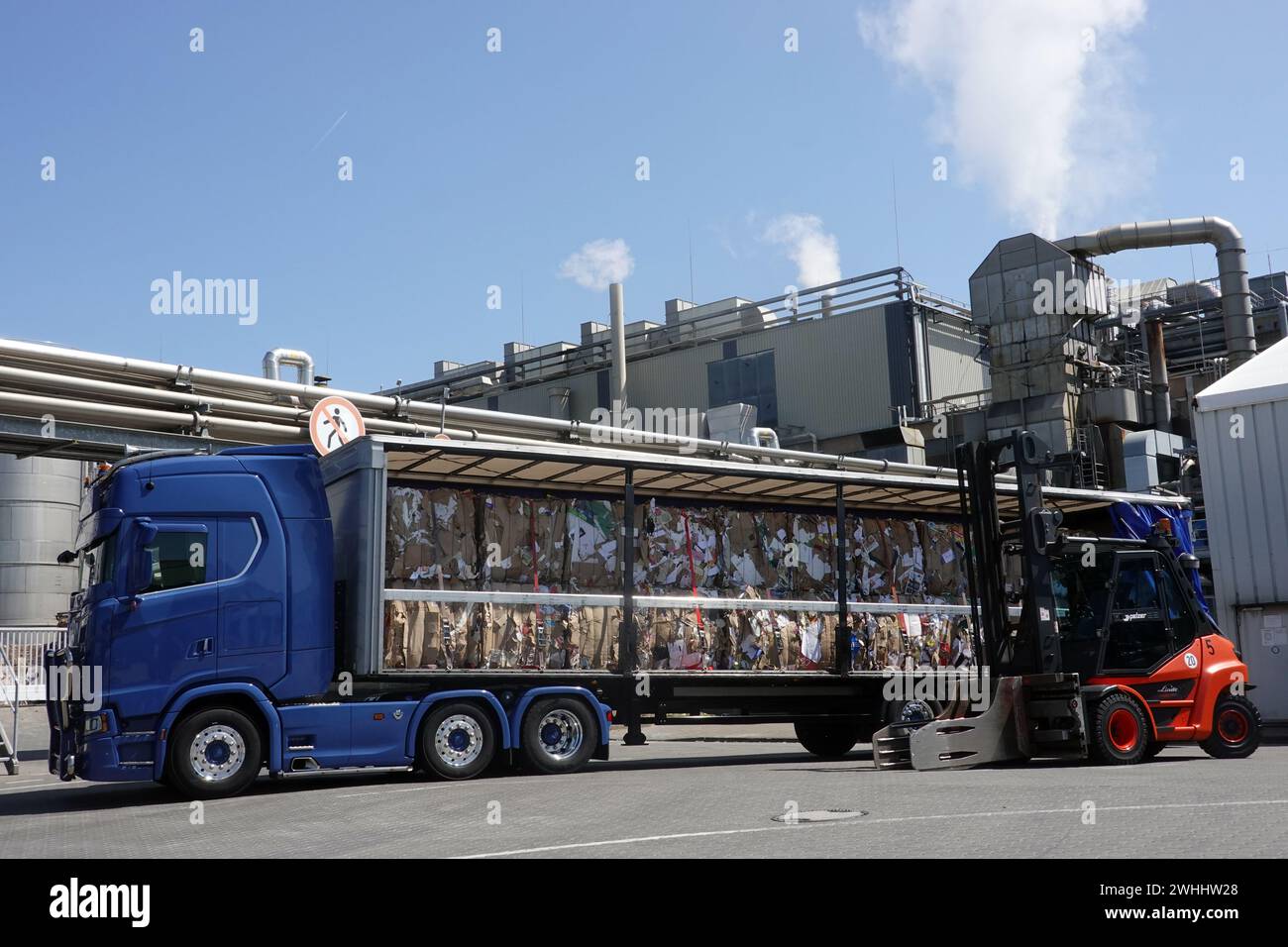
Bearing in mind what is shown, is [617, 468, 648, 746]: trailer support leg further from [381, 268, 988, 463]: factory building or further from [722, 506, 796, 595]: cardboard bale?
[381, 268, 988, 463]: factory building

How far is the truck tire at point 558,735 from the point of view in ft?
46.5

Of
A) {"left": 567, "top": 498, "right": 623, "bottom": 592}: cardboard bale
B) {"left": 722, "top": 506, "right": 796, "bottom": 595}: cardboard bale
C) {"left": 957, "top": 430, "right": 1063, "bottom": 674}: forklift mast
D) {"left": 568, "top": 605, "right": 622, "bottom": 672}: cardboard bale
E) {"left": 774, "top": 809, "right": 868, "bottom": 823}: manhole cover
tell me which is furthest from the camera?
{"left": 722, "top": 506, "right": 796, "bottom": 595}: cardboard bale

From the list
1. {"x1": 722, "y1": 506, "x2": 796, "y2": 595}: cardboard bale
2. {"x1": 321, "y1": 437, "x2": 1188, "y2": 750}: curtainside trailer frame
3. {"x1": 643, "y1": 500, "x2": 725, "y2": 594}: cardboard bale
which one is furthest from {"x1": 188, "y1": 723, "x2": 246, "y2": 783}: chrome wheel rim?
{"x1": 722, "y1": 506, "x2": 796, "y2": 595}: cardboard bale

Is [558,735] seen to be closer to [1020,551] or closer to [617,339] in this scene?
[1020,551]

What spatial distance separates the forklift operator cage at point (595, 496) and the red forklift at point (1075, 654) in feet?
5.19

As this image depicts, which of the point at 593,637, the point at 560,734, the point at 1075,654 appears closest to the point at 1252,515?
the point at 1075,654

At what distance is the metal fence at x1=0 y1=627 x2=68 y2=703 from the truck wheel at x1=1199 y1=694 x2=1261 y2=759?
862 inches

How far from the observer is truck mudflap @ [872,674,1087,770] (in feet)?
45.5

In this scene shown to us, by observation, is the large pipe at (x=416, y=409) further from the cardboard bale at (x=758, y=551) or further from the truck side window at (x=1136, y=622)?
the truck side window at (x=1136, y=622)

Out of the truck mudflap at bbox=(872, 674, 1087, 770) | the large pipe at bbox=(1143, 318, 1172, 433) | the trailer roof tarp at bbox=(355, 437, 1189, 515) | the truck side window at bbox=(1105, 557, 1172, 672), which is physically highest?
the large pipe at bbox=(1143, 318, 1172, 433)

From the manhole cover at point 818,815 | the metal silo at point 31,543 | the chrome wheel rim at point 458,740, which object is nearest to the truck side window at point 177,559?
the chrome wheel rim at point 458,740

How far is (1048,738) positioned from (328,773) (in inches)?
320
